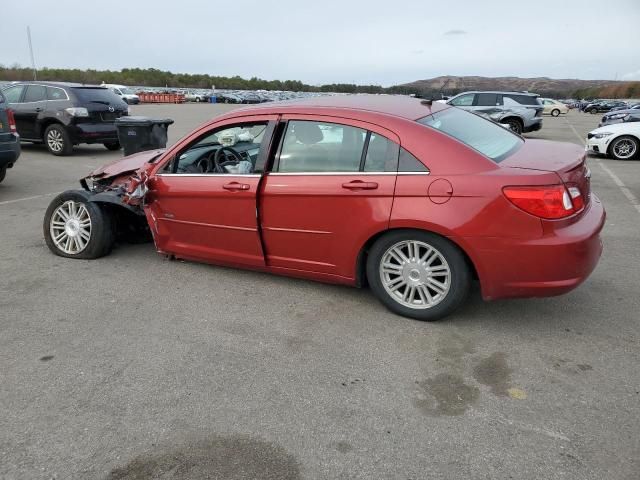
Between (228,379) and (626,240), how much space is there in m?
4.80

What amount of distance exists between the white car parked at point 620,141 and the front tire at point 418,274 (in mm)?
11841

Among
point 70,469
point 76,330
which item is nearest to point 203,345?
point 76,330

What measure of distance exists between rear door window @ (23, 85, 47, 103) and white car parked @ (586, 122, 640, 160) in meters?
13.6

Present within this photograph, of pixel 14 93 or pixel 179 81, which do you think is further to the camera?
pixel 179 81

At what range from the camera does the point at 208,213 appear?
4.36 metres

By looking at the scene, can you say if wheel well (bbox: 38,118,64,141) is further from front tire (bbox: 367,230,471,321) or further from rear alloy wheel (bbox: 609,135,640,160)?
rear alloy wheel (bbox: 609,135,640,160)

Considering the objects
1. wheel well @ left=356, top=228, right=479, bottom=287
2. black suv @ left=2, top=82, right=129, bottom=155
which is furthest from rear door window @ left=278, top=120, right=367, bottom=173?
black suv @ left=2, top=82, right=129, bottom=155

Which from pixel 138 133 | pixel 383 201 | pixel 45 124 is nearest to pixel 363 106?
pixel 383 201

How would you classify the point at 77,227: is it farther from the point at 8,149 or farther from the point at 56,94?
the point at 56,94

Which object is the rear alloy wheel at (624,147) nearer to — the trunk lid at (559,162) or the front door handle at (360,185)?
the trunk lid at (559,162)

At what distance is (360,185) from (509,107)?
16639 millimetres

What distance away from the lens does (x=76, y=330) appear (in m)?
3.65

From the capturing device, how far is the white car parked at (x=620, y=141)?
42.6 feet

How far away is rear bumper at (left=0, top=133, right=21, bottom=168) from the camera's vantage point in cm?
745
